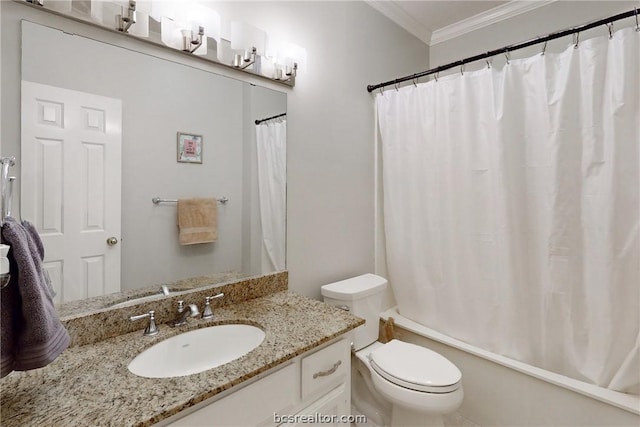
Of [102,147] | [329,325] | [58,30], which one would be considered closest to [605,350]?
[329,325]

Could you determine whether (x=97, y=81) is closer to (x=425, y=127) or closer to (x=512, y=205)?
(x=425, y=127)

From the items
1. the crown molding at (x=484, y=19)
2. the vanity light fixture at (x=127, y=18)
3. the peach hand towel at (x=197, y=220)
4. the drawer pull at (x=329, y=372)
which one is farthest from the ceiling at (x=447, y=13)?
the drawer pull at (x=329, y=372)

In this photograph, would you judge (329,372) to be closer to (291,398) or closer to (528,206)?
(291,398)

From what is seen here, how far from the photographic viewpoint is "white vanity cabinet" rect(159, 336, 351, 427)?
81cm

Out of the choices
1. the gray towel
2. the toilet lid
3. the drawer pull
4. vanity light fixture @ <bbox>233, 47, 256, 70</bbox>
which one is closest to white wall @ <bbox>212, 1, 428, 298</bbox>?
vanity light fixture @ <bbox>233, 47, 256, 70</bbox>

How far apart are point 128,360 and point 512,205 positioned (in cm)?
180

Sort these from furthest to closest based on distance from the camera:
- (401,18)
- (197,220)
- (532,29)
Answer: (401,18), (532,29), (197,220)

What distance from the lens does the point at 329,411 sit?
1.12 m

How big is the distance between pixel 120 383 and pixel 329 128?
4.97ft

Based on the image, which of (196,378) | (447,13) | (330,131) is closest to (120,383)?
(196,378)

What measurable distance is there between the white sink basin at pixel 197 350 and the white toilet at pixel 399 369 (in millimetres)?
644

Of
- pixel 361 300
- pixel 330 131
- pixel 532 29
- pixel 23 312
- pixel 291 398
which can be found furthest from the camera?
pixel 532 29

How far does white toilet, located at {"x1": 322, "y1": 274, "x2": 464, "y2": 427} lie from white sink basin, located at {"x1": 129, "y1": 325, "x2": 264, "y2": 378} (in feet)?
2.11

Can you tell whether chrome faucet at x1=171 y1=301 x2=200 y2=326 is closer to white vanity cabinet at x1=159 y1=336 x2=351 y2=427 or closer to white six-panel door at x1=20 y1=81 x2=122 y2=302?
white six-panel door at x1=20 y1=81 x2=122 y2=302
